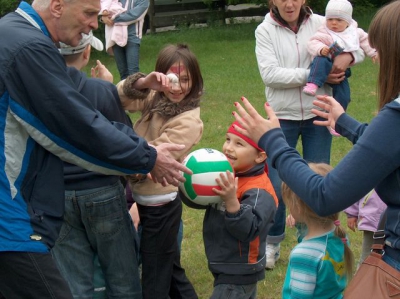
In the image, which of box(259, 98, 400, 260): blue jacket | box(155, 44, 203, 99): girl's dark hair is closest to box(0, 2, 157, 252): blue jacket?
box(259, 98, 400, 260): blue jacket

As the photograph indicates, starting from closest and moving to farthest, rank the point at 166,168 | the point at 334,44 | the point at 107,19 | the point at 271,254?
1. the point at 166,168
2. the point at 334,44
3. the point at 271,254
4. the point at 107,19

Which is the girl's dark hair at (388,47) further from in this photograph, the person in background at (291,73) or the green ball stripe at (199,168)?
the person in background at (291,73)

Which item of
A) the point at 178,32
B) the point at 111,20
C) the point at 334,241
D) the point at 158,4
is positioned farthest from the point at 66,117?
the point at 158,4

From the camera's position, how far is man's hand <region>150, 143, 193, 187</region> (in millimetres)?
3561

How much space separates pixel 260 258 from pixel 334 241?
670mm

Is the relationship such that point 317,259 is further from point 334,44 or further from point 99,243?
point 334,44

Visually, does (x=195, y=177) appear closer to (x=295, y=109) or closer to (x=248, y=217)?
(x=248, y=217)

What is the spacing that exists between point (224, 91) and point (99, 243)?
8494mm

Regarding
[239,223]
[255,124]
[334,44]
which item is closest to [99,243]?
[239,223]

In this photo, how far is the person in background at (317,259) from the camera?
3.46 metres

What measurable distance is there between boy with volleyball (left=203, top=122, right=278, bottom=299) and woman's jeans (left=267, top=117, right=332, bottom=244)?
128 cm

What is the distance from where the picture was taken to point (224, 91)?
12328 mm

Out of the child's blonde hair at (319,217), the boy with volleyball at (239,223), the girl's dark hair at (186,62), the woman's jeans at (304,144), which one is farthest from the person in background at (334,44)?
the child's blonde hair at (319,217)

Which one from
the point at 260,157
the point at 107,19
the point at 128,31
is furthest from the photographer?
the point at 128,31
